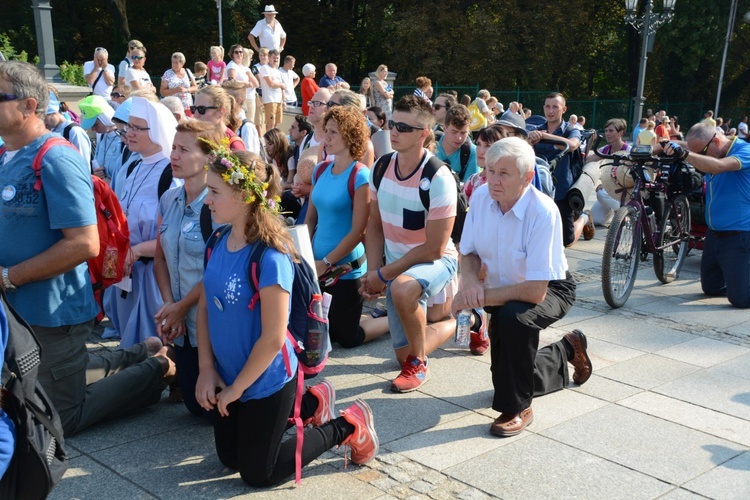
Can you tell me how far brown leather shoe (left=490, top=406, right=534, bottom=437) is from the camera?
14.4 feet

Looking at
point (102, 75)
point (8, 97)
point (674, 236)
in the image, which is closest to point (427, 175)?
point (8, 97)

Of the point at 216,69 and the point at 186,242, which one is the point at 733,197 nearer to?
the point at 186,242

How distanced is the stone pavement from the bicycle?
1.23 m

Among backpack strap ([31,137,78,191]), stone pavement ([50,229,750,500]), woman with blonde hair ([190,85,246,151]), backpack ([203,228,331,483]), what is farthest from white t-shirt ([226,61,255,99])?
backpack ([203,228,331,483])

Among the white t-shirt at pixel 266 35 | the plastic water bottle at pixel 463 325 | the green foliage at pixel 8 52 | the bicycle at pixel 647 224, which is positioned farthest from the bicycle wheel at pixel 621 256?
the green foliage at pixel 8 52

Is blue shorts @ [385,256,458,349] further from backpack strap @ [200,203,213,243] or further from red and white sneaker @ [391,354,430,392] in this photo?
backpack strap @ [200,203,213,243]

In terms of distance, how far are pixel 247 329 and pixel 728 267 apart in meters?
5.44

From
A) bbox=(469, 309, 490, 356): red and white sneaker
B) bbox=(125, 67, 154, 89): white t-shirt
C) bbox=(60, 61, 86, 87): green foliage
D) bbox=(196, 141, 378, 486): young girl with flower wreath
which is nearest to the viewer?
bbox=(196, 141, 378, 486): young girl with flower wreath

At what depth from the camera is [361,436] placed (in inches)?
156

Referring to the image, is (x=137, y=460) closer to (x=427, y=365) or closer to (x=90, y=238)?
(x=90, y=238)

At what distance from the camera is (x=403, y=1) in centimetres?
3812

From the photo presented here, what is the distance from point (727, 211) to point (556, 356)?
11.3ft

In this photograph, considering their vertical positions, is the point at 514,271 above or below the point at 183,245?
below

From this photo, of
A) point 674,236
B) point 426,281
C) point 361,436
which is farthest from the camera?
point 674,236
